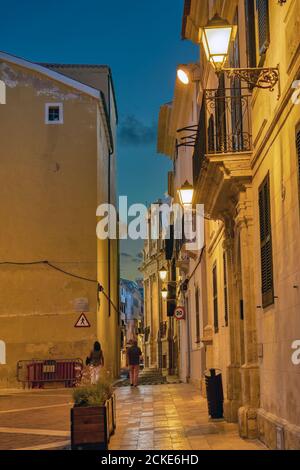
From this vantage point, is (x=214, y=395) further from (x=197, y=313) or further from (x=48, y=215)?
(x=48, y=215)

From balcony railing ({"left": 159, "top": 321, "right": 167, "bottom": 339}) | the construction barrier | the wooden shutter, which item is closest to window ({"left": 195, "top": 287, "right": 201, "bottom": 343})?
the construction barrier

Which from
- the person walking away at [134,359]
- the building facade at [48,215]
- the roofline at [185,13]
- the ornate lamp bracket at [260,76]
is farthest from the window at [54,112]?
the ornate lamp bracket at [260,76]

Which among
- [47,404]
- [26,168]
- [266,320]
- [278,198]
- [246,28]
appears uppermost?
[26,168]

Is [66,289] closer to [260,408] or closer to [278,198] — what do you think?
[260,408]

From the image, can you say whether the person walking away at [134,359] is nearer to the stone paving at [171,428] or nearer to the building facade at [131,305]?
the stone paving at [171,428]

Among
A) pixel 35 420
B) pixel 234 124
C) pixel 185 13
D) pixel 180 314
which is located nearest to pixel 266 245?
pixel 234 124

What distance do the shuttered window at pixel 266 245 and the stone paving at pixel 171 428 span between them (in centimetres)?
217

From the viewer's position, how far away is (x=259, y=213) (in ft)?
37.9

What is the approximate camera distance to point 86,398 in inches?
426

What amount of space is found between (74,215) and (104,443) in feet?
59.2

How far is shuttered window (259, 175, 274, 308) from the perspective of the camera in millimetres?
10633

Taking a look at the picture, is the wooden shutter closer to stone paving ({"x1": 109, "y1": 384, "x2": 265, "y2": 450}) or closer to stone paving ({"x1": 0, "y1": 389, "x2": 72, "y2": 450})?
stone paving ({"x1": 109, "y1": 384, "x2": 265, "y2": 450})

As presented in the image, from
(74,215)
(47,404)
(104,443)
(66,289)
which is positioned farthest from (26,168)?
(104,443)

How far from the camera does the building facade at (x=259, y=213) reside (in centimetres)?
896
